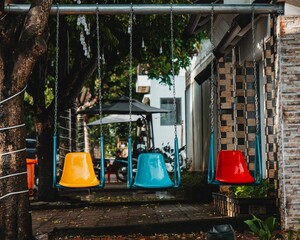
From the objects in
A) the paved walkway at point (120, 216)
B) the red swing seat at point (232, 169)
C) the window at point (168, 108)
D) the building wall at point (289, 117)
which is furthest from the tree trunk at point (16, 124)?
the window at point (168, 108)

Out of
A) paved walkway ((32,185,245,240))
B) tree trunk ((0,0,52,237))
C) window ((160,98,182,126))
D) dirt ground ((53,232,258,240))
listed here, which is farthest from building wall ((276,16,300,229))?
window ((160,98,182,126))

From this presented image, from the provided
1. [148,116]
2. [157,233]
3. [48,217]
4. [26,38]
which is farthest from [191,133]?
[26,38]

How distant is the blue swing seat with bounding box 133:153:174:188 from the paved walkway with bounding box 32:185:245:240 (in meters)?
1.03

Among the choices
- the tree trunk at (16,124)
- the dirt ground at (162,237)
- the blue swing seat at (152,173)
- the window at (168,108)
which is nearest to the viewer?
→ the tree trunk at (16,124)

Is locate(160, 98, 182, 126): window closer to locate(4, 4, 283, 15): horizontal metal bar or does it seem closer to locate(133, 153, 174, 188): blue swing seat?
locate(4, 4, 283, 15): horizontal metal bar

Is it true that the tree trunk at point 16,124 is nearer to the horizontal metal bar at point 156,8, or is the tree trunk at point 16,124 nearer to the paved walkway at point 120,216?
the paved walkway at point 120,216

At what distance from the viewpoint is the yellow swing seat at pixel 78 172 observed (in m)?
6.96

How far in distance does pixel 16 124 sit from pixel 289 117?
11.6ft

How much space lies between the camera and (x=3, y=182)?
669cm

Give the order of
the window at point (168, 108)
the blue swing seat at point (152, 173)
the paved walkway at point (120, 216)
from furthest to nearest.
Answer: the window at point (168, 108) < the paved walkway at point (120, 216) < the blue swing seat at point (152, 173)

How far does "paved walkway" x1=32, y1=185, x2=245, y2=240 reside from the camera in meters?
7.78

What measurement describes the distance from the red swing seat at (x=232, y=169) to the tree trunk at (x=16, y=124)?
241 cm

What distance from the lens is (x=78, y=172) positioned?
7059mm

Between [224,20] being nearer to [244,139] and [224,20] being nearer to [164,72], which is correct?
[244,139]
